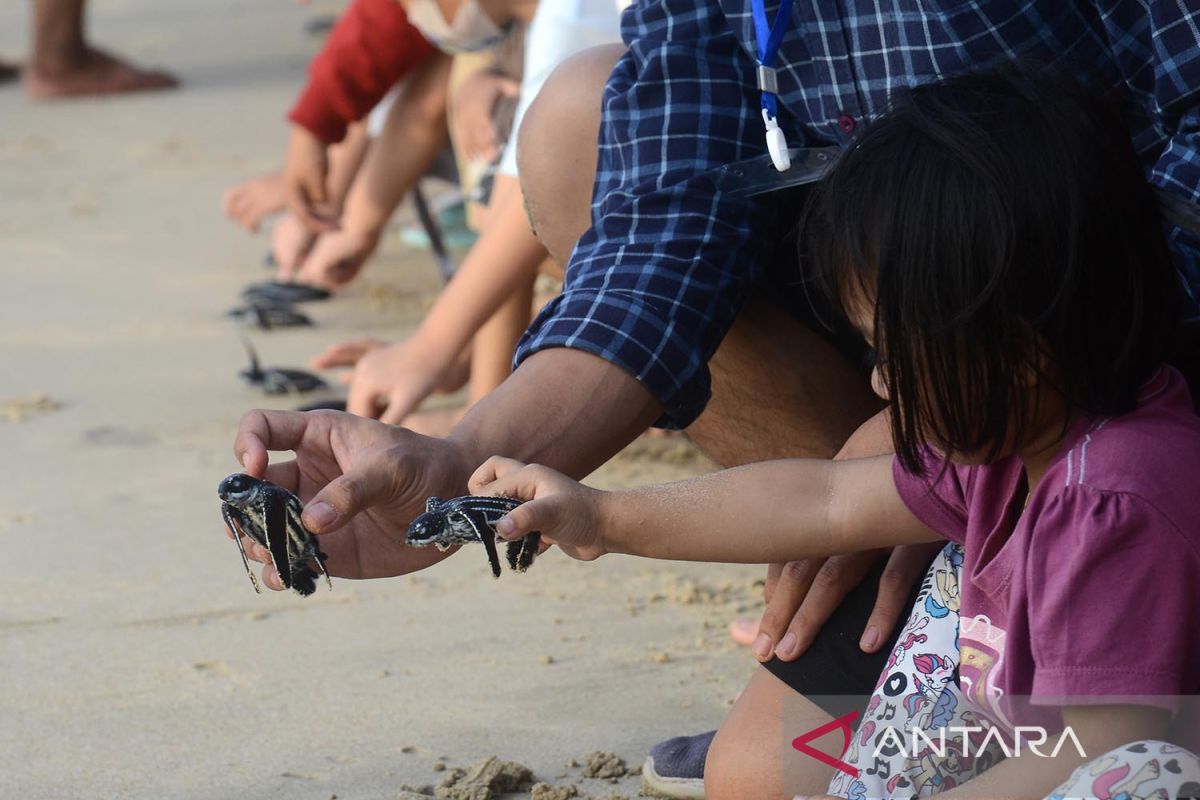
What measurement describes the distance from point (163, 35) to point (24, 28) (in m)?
0.95

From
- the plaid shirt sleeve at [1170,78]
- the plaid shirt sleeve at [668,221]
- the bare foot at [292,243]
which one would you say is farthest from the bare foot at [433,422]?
the plaid shirt sleeve at [1170,78]

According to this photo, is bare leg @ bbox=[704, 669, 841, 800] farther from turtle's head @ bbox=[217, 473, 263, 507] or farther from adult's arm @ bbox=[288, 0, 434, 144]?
adult's arm @ bbox=[288, 0, 434, 144]

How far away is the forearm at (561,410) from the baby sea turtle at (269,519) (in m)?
0.21

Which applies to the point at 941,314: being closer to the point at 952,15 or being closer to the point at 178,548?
the point at 952,15

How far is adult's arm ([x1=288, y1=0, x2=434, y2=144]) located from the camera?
3109mm

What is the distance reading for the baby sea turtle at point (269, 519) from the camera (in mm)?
1332

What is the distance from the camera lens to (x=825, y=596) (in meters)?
1.55

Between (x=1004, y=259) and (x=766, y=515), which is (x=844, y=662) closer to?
(x=766, y=515)

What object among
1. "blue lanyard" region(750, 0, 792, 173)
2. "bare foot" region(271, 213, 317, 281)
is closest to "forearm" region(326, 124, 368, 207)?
"bare foot" region(271, 213, 317, 281)

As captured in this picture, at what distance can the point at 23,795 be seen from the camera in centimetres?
160

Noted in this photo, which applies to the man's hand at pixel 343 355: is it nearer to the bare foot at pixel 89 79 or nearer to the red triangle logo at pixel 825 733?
the red triangle logo at pixel 825 733

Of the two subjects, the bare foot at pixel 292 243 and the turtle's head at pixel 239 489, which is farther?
the bare foot at pixel 292 243

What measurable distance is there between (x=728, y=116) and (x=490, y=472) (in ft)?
1.82

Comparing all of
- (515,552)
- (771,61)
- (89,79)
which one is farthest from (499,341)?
(89,79)
